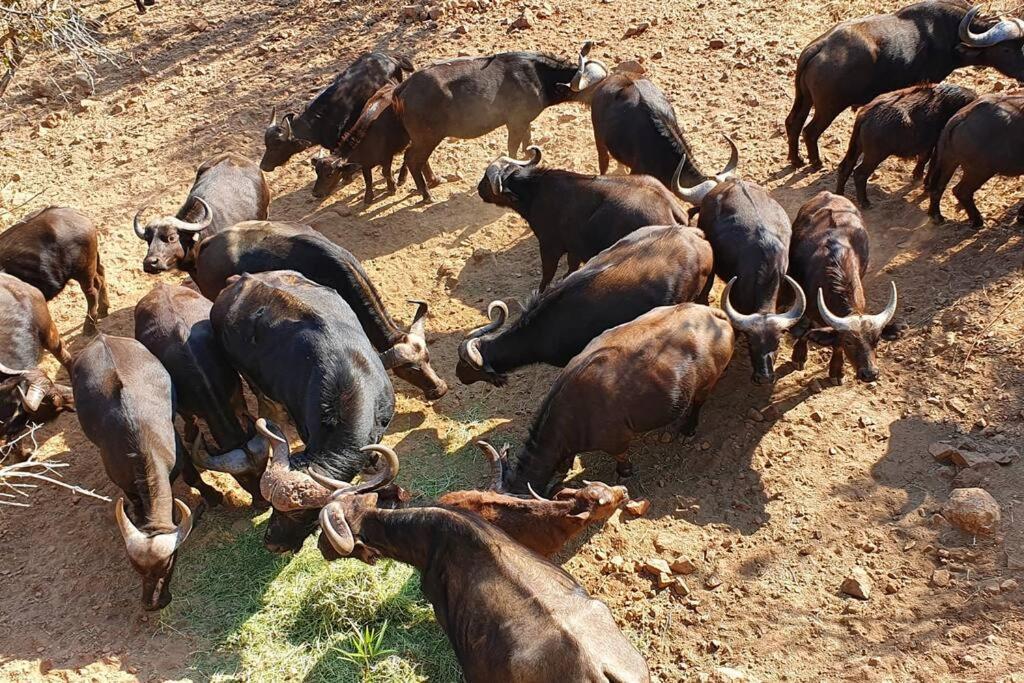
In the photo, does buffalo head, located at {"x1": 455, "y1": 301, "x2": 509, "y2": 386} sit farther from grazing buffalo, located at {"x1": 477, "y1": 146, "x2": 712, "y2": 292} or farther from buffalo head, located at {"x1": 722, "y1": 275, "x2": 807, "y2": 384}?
buffalo head, located at {"x1": 722, "y1": 275, "x2": 807, "y2": 384}

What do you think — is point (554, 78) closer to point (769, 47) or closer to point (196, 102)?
point (769, 47)

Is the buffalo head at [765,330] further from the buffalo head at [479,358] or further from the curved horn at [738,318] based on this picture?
the buffalo head at [479,358]

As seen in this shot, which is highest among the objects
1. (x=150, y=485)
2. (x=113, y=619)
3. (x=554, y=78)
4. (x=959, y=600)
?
(x=554, y=78)

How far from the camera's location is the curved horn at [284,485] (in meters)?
7.40

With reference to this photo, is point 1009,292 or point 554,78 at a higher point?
point 554,78

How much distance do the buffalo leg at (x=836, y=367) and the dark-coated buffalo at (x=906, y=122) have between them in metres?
3.30

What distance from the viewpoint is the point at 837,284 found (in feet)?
29.7

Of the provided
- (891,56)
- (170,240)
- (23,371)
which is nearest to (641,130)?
(891,56)

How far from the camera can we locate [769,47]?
14258mm

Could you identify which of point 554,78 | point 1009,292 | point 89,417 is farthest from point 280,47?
point 1009,292

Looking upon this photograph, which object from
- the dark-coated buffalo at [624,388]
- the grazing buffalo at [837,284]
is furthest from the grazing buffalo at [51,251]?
the grazing buffalo at [837,284]

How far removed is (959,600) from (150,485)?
22.4 ft

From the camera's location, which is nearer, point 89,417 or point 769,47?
point 89,417

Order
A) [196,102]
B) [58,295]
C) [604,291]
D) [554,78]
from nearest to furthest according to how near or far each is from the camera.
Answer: [604,291] < [58,295] < [554,78] < [196,102]
